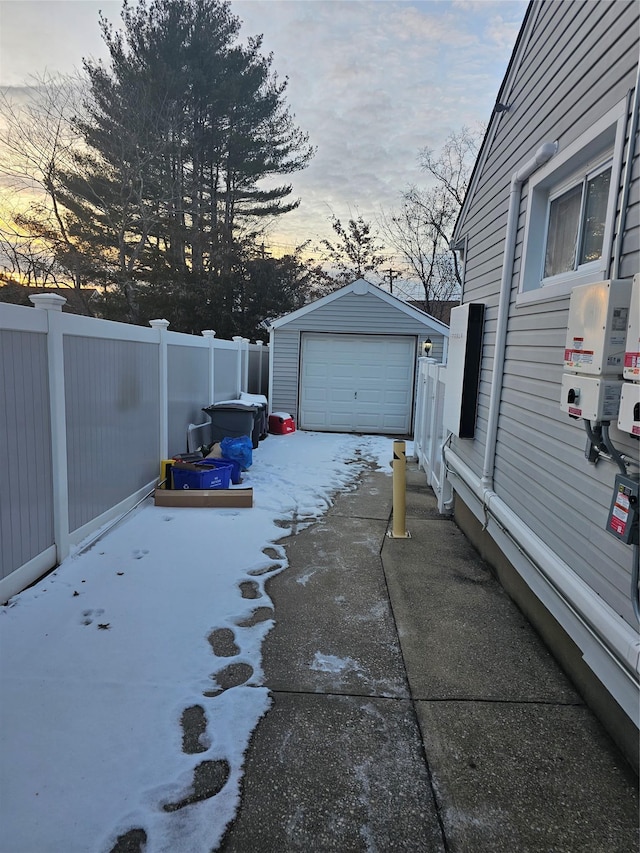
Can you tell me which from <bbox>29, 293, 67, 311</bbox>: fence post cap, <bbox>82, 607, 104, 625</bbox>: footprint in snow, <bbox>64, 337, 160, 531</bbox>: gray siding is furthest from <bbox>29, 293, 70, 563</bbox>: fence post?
<bbox>82, 607, 104, 625</bbox>: footprint in snow

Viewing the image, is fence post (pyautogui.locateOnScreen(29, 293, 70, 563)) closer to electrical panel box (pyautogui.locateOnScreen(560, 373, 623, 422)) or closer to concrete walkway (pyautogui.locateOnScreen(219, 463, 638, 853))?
concrete walkway (pyautogui.locateOnScreen(219, 463, 638, 853))

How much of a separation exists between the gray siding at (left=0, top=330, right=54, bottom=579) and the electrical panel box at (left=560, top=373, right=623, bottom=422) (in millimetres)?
3305

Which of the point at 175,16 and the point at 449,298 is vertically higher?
the point at 175,16

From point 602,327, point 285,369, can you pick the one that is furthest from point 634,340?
point 285,369

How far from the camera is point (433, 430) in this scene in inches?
277

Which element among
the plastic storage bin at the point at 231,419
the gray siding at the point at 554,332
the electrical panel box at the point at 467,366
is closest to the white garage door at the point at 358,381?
the plastic storage bin at the point at 231,419

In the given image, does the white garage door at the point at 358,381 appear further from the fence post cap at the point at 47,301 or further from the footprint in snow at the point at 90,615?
the footprint in snow at the point at 90,615

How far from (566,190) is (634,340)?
189 cm

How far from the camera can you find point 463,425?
5.05 meters

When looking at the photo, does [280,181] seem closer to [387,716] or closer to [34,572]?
[34,572]

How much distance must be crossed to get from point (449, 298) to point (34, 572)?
22666 mm

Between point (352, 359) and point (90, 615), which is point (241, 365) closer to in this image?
point (352, 359)

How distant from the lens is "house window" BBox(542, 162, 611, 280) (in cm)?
295

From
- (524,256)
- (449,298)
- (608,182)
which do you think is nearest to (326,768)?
(608,182)
